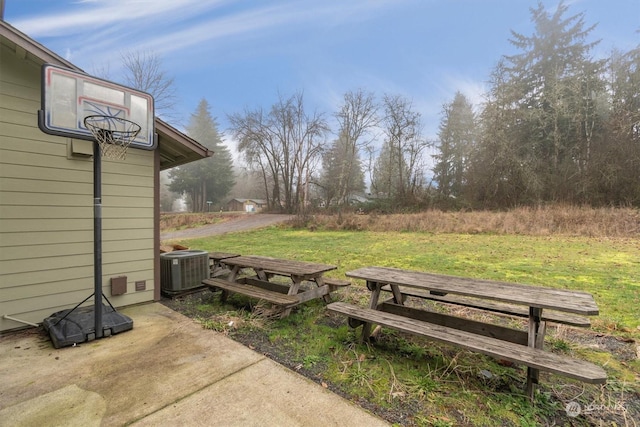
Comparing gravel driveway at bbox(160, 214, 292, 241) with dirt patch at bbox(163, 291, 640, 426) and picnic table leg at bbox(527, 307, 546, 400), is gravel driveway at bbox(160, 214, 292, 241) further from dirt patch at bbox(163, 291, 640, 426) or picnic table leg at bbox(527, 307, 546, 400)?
picnic table leg at bbox(527, 307, 546, 400)

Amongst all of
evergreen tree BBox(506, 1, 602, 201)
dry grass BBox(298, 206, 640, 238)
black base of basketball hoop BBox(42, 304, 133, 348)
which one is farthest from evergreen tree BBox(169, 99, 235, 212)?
black base of basketball hoop BBox(42, 304, 133, 348)

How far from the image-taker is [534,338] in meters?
1.94

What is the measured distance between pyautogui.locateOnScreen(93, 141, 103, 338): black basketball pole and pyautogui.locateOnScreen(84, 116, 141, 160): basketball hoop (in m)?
0.10

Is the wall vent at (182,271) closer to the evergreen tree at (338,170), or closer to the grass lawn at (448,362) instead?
the grass lawn at (448,362)

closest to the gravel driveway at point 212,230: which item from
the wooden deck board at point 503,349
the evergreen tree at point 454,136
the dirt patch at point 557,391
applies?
the dirt patch at point 557,391

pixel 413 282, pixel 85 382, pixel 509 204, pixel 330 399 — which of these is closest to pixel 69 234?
pixel 85 382

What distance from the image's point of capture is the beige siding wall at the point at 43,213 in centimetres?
287

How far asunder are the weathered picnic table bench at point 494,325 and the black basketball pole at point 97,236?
7.60 feet

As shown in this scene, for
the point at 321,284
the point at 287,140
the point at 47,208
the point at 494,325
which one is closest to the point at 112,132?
the point at 47,208

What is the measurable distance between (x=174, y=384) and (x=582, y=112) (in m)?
20.1

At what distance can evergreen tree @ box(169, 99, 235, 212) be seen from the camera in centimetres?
3234

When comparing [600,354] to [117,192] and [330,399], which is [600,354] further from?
[117,192]

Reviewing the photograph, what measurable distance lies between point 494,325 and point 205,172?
34.0m

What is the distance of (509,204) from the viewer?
48.7 feet
